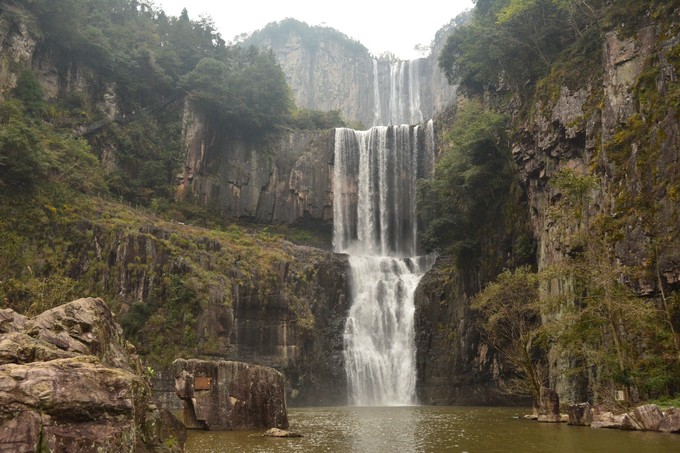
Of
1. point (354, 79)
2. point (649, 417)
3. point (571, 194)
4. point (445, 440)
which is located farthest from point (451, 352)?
point (354, 79)

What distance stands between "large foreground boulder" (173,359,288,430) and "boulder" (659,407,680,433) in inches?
348

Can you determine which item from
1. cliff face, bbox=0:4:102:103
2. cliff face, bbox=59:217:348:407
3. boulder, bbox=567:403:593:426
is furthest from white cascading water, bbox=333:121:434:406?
cliff face, bbox=0:4:102:103

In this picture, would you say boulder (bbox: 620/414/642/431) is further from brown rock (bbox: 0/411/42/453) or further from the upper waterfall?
the upper waterfall

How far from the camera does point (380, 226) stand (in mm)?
43625

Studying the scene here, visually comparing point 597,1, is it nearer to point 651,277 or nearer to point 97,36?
point 651,277

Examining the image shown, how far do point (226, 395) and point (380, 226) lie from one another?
30.9 m

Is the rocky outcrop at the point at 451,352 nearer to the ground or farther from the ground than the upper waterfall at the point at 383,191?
nearer to the ground

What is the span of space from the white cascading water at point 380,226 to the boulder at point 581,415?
58.7 feet

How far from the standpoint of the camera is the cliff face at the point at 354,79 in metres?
73.9

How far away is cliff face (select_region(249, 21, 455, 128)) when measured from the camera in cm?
7388

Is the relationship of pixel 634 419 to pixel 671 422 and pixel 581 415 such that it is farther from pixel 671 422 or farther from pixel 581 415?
pixel 581 415

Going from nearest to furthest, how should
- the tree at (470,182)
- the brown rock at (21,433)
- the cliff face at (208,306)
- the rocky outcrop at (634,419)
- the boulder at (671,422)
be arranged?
the brown rock at (21,433) → the boulder at (671,422) → the rocky outcrop at (634,419) → the cliff face at (208,306) → the tree at (470,182)

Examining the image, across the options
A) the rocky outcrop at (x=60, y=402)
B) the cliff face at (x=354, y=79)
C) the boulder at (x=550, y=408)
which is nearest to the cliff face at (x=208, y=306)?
the boulder at (x=550, y=408)

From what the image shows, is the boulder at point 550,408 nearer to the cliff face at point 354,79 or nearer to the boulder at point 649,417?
the boulder at point 649,417
